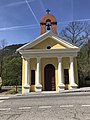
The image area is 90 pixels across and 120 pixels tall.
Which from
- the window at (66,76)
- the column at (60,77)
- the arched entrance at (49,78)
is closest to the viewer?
the column at (60,77)

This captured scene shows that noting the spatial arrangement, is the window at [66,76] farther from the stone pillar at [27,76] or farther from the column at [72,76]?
the stone pillar at [27,76]

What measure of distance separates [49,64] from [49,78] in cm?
162

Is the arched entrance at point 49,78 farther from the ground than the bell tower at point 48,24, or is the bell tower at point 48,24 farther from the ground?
the bell tower at point 48,24

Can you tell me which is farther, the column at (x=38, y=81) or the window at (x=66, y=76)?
the window at (x=66, y=76)

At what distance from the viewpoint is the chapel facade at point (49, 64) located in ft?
70.8

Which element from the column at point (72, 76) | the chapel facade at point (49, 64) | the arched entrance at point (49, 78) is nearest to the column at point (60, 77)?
the chapel facade at point (49, 64)

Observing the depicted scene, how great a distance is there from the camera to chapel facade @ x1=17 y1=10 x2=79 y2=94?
21594 mm

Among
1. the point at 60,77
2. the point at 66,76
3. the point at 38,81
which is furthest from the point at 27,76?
the point at 66,76

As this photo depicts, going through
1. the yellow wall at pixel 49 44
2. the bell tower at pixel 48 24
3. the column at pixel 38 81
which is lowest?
the column at pixel 38 81

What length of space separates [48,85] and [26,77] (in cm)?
277

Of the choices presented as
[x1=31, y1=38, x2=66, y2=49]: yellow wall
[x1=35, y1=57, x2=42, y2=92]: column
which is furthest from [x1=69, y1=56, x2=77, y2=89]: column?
[x1=35, y1=57, x2=42, y2=92]: column

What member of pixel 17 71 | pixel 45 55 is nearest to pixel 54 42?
pixel 45 55

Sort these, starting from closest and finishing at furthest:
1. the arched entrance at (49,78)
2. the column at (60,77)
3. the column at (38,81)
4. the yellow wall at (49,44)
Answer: the column at (60,77)
the column at (38,81)
the arched entrance at (49,78)
the yellow wall at (49,44)

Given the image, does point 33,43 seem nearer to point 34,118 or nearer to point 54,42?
point 54,42
